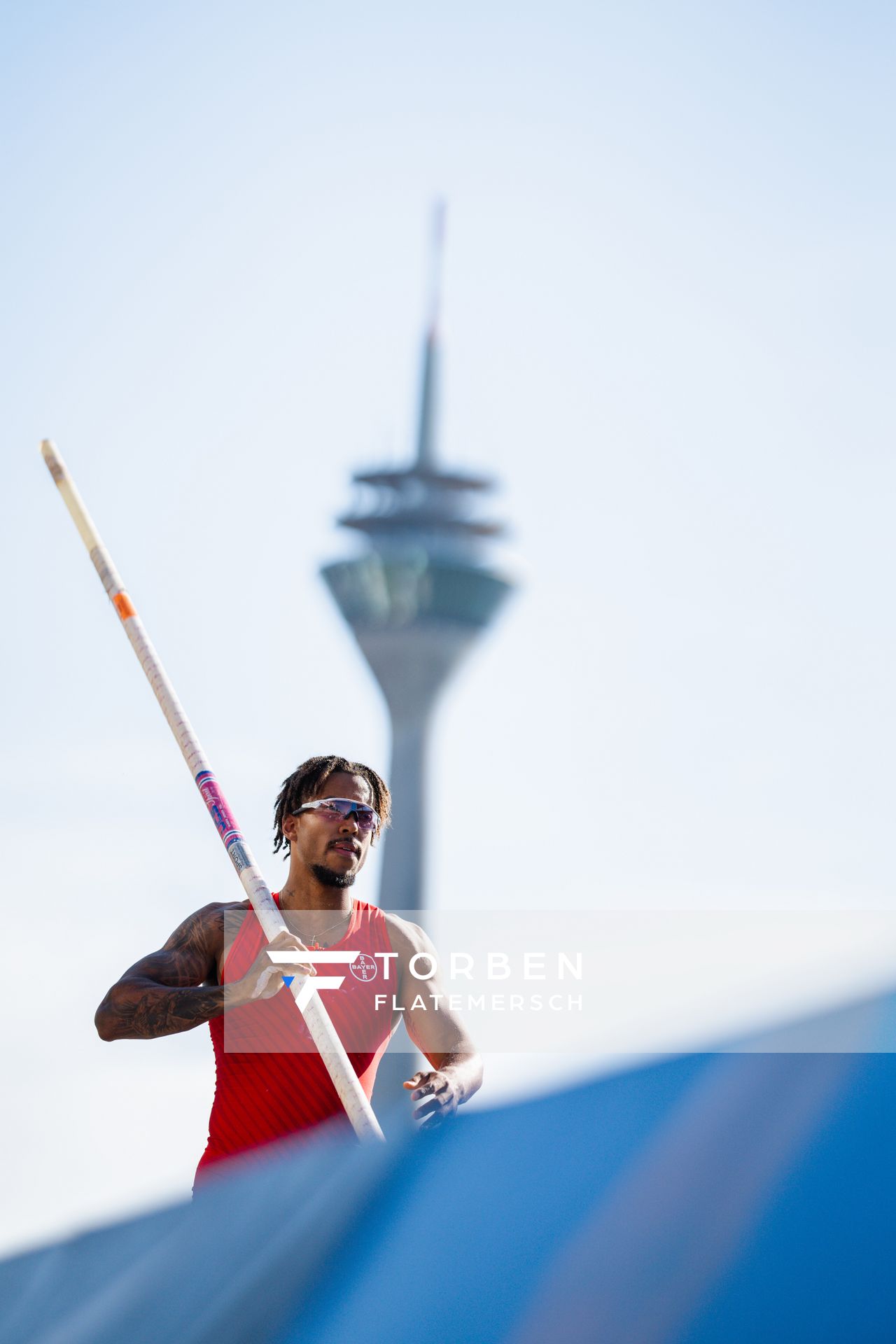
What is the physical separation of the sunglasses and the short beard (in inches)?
7.5

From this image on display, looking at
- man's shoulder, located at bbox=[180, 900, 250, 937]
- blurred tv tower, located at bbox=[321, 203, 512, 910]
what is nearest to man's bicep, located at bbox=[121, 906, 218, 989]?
man's shoulder, located at bbox=[180, 900, 250, 937]

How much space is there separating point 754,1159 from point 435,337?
9612cm

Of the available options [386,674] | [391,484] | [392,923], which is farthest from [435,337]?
[392,923]

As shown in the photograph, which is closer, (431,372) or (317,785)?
(317,785)

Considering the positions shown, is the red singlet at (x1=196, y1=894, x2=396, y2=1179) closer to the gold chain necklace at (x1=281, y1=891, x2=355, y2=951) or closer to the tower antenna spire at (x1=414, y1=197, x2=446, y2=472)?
the gold chain necklace at (x1=281, y1=891, x2=355, y2=951)

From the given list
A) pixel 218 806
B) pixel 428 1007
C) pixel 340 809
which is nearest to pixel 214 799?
pixel 218 806

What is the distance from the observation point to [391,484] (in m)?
90.8

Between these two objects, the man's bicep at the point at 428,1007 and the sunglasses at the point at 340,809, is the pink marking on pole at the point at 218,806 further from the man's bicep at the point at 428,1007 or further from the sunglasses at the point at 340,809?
the man's bicep at the point at 428,1007

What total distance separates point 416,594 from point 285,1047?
83.8 metres

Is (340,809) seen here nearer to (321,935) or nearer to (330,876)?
(330,876)

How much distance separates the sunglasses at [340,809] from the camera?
632 centimetres

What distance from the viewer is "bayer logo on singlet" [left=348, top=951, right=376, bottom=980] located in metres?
6.26

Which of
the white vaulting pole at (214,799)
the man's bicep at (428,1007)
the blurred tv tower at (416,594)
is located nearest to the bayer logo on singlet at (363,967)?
the man's bicep at (428,1007)

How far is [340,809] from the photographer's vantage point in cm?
632
